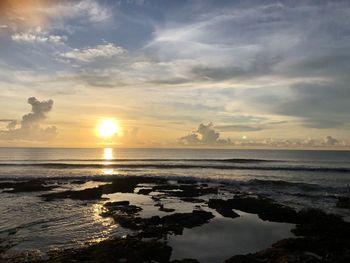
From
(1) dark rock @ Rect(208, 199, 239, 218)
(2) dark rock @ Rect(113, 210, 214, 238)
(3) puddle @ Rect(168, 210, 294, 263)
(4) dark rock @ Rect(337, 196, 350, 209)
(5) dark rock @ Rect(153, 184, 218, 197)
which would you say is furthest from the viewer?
(5) dark rock @ Rect(153, 184, 218, 197)

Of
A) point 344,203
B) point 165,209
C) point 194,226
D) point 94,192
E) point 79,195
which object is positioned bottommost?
point 79,195

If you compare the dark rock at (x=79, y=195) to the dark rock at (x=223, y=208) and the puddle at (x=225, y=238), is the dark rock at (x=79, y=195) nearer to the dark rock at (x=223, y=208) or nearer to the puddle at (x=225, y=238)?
the dark rock at (x=223, y=208)

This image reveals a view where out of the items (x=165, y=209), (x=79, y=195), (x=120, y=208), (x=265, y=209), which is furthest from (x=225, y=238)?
(x=79, y=195)

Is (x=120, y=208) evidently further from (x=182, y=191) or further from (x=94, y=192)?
(x=182, y=191)

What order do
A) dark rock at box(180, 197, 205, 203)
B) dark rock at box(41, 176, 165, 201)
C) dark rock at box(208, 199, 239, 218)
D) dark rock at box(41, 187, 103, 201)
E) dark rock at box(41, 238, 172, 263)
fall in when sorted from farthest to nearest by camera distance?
1. dark rock at box(41, 176, 165, 201)
2. dark rock at box(41, 187, 103, 201)
3. dark rock at box(180, 197, 205, 203)
4. dark rock at box(208, 199, 239, 218)
5. dark rock at box(41, 238, 172, 263)

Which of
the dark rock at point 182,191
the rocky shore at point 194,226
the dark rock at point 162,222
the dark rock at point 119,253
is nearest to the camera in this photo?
the dark rock at point 119,253

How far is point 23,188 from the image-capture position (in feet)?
145

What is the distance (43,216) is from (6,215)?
123 inches

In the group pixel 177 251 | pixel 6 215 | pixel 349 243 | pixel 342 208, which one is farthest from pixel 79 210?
pixel 342 208

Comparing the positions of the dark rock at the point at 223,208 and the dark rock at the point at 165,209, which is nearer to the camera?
the dark rock at the point at 223,208

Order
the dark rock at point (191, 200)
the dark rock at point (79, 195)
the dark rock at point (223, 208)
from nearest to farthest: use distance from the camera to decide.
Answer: the dark rock at point (223, 208)
the dark rock at point (191, 200)
the dark rock at point (79, 195)

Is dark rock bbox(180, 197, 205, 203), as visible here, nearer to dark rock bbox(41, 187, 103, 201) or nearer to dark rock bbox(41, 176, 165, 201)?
dark rock bbox(41, 176, 165, 201)

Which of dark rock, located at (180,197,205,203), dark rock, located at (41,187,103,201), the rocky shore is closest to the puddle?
the rocky shore

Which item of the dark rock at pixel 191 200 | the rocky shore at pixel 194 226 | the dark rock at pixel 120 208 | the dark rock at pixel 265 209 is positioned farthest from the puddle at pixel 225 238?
the dark rock at pixel 191 200
